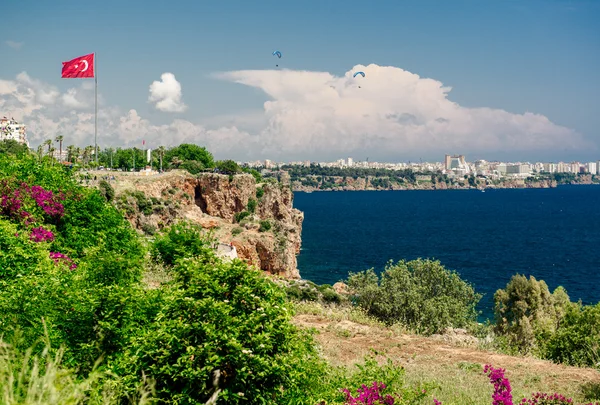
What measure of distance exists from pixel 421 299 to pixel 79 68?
28.5m

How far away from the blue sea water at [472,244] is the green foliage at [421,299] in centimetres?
2011

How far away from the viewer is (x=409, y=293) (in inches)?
1106

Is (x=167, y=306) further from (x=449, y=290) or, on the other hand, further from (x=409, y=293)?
(x=449, y=290)

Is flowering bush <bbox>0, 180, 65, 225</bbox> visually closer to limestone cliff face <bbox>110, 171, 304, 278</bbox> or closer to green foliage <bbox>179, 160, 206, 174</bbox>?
limestone cliff face <bbox>110, 171, 304, 278</bbox>

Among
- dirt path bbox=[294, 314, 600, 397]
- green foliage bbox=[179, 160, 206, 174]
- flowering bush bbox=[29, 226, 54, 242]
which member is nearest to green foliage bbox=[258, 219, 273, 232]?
green foliage bbox=[179, 160, 206, 174]

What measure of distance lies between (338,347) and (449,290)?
15.6 metres

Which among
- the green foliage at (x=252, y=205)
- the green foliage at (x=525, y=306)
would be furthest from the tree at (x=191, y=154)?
the green foliage at (x=525, y=306)

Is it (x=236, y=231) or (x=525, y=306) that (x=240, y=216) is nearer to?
(x=236, y=231)

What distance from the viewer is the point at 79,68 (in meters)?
36.5

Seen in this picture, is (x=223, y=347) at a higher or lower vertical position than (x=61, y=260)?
higher

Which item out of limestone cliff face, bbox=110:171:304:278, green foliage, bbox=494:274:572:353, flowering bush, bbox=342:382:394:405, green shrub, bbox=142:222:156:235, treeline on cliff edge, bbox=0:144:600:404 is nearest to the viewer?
treeline on cliff edge, bbox=0:144:600:404

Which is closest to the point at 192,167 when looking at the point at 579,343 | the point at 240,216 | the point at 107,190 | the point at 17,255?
the point at 240,216

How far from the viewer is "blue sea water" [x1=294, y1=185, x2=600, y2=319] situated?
66000 millimetres

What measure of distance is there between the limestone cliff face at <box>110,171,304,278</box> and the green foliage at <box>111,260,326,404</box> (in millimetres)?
36167
